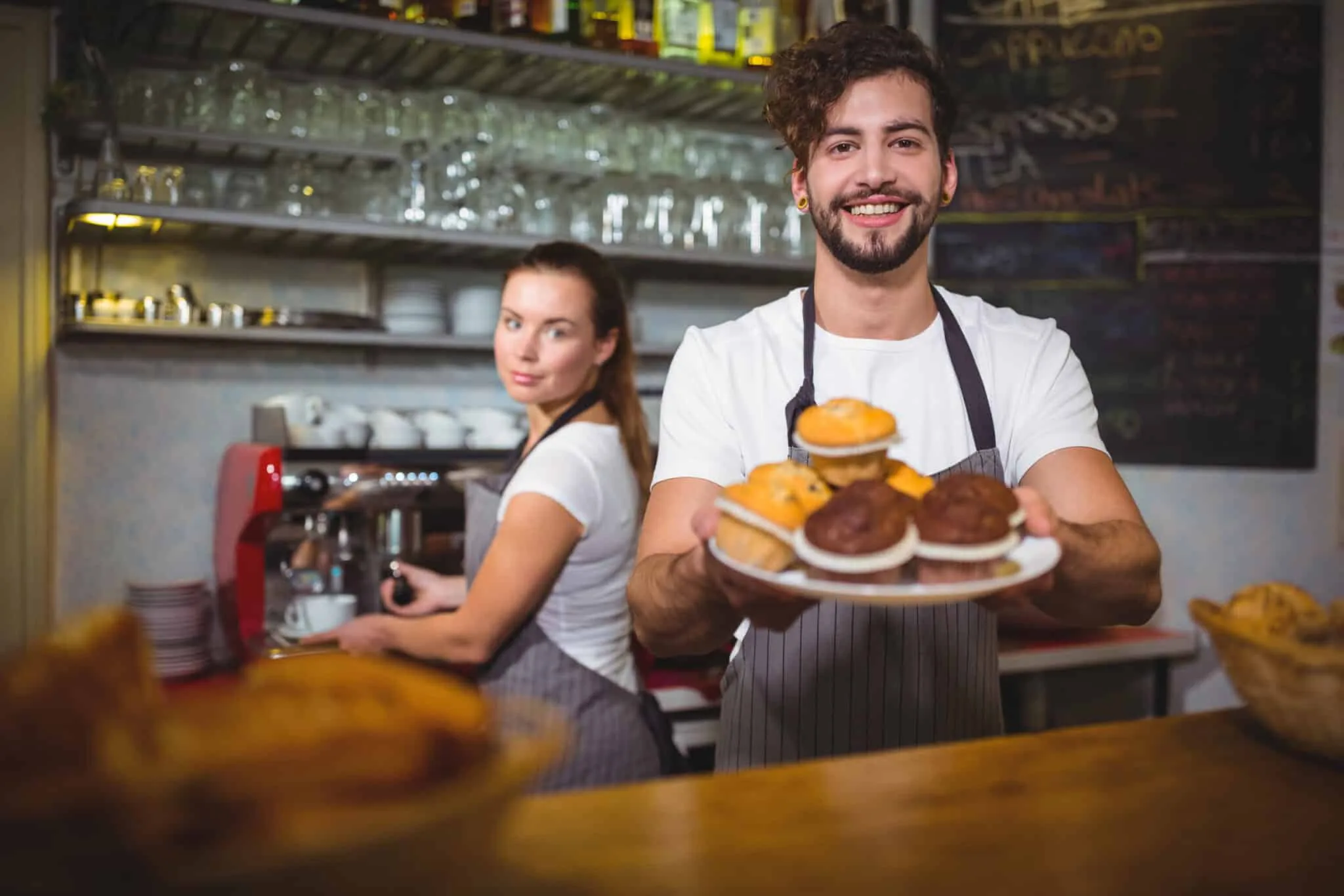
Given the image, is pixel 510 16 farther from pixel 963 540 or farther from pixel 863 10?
pixel 963 540

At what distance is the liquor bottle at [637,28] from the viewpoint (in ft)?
10.2

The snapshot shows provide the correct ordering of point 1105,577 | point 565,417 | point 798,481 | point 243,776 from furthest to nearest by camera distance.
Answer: point 565,417 → point 1105,577 → point 798,481 → point 243,776

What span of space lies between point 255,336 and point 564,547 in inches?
48.3

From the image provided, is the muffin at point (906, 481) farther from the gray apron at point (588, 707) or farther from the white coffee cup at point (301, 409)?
the white coffee cup at point (301, 409)

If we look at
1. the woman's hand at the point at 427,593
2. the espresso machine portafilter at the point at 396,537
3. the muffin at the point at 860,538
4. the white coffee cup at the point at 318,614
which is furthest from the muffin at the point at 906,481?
the espresso machine portafilter at the point at 396,537

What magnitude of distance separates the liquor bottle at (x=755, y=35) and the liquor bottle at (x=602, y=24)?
0.38 m

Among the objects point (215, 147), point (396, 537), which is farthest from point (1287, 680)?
point (215, 147)

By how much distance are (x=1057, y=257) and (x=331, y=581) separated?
7.17 feet

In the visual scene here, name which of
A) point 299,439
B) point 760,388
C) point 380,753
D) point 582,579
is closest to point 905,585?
point 380,753

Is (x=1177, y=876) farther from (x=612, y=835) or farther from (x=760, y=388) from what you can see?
(x=760, y=388)

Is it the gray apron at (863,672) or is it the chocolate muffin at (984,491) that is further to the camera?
the gray apron at (863,672)

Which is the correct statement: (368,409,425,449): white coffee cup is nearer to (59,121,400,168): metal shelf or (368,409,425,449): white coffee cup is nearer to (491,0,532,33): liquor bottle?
(59,121,400,168): metal shelf

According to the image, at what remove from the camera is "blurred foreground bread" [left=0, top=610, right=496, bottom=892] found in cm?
53

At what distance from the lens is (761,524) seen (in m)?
1.07
